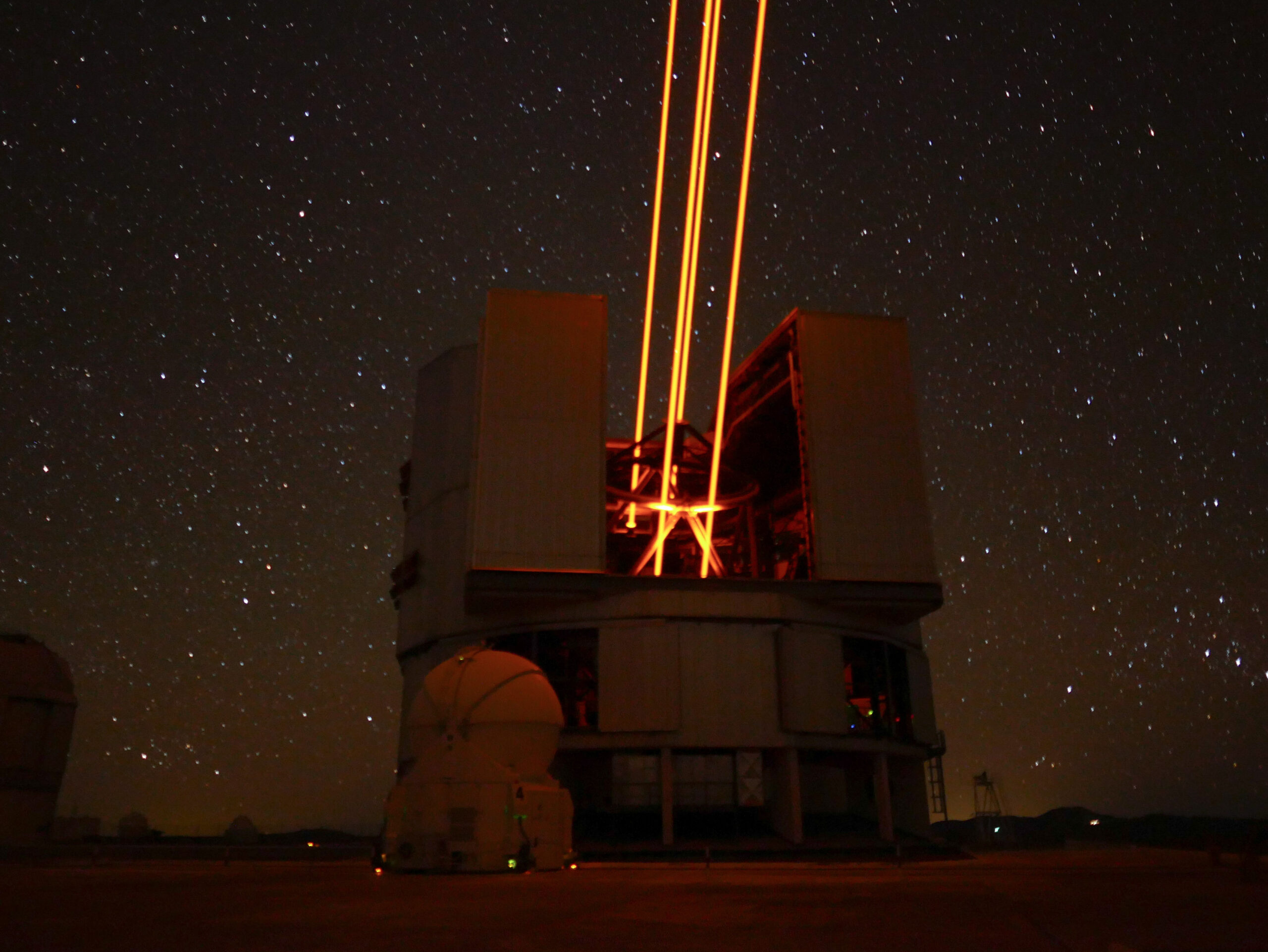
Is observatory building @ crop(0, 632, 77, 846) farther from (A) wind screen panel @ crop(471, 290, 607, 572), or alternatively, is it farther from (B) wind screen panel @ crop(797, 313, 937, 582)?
(B) wind screen panel @ crop(797, 313, 937, 582)

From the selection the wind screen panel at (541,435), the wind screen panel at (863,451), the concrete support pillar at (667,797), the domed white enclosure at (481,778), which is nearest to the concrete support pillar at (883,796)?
the wind screen panel at (863,451)

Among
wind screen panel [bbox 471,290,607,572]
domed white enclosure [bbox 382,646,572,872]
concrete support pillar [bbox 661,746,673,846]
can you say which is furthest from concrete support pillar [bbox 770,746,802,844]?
domed white enclosure [bbox 382,646,572,872]

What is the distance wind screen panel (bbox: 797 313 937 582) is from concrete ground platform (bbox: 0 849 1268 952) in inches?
628

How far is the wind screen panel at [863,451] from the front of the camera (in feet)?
116

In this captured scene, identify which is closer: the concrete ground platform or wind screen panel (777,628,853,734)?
the concrete ground platform

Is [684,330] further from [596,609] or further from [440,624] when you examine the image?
[440,624]

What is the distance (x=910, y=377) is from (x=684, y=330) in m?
11.1

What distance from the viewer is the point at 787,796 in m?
33.1

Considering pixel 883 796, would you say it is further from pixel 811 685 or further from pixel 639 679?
pixel 639 679

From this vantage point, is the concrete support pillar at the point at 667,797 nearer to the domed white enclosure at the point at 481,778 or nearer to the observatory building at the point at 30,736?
the domed white enclosure at the point at 481,778

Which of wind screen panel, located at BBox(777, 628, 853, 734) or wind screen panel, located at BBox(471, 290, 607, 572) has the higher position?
wind screen panel, located at BBox(471, 290, 607, 572)

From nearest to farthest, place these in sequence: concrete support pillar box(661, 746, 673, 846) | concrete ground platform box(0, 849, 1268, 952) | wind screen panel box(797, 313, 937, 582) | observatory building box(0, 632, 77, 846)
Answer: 1. concrete ground platform box(0, 849, 1268, 952)
2. concrete support pillar box(661, 746, 673, 846)
3. wind screen panel box(797, 313, 937, 582)
4. observatory building box(0, 632, 77, 846)

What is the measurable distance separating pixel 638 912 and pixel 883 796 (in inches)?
995

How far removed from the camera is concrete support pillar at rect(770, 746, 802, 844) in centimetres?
3256
